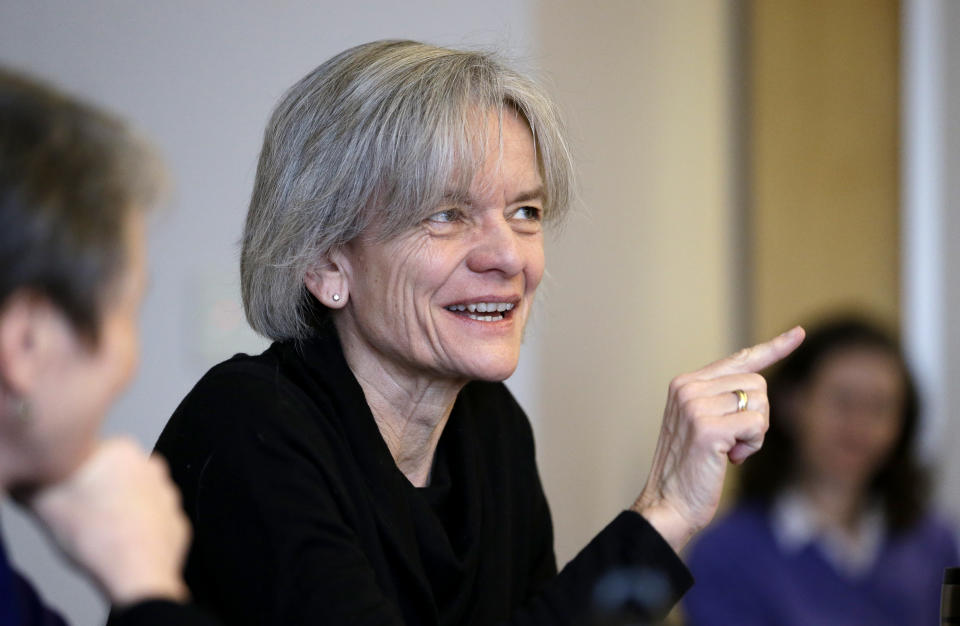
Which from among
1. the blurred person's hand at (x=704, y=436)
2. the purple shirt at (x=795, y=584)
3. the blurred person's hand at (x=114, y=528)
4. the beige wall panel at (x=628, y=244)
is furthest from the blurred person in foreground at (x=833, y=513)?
the blurred person's hand at (x=114, y=528)

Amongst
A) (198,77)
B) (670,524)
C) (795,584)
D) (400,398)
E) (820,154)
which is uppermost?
(198,77)

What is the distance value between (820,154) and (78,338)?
2665 mm

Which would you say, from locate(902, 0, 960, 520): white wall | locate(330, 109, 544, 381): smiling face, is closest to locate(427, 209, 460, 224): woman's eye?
locate(330, 109, 544, 381): smiling face

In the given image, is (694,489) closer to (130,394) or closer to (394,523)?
(394,523)

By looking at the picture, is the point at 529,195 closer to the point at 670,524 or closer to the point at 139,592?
the point at 670,524

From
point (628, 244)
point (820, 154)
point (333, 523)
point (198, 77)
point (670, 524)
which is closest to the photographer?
point (333, 523)

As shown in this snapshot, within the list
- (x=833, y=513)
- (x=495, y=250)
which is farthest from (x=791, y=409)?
(x=495, y=250)

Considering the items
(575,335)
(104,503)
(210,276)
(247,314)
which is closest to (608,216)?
(575,335)

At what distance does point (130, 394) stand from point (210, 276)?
28cm

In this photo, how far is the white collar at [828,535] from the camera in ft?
7.65

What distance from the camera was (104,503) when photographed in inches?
30.6

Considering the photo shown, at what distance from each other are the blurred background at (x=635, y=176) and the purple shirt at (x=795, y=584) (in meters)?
0.33

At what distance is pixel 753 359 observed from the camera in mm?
1282

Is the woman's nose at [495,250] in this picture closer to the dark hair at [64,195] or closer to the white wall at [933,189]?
the dark hair at [64,195]
